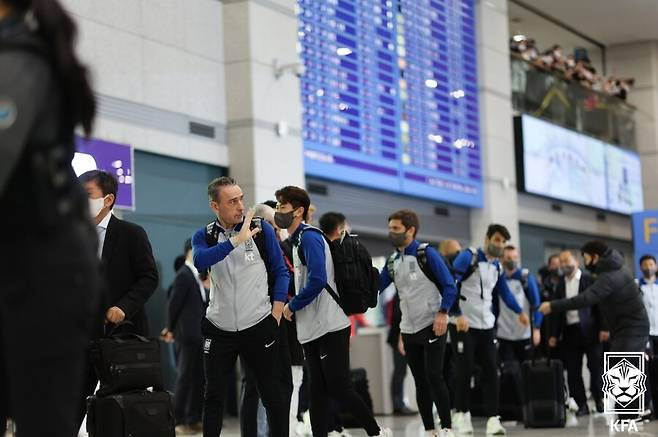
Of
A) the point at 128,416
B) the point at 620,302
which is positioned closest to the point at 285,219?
the point at 128,416

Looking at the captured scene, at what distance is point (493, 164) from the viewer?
63.8ft

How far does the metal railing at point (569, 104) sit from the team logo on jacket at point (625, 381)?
34.6ft

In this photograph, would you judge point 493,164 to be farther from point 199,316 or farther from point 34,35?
point 34,35

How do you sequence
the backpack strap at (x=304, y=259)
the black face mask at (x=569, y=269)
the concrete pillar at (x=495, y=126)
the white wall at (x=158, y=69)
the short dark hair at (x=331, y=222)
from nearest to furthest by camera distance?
1. the backpack strap at (x=304, y=259)
2. the short dark hair at (x=331, y=222)
3. the white wall at (x=158, y=69)
4. the black face mask at (x=569, y=269)
5. the concrete pillar at (x=495, y=126)

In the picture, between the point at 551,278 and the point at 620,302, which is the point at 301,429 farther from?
the point at 551,278

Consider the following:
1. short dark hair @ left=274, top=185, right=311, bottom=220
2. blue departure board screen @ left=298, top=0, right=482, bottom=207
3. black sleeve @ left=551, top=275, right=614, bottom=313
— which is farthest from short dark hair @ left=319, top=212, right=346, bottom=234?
blue departure board screen @ left=298, top=0, right=482, bottom=207

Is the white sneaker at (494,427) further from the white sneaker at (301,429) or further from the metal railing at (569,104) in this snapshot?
the metal railing at (569,104)

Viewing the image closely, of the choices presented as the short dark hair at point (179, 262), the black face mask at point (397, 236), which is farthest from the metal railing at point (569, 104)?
the black face mask at point (397, 236)

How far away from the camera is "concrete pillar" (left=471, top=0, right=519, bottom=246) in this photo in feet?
63.5

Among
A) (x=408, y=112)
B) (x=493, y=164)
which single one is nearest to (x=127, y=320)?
(x=408, y=112)

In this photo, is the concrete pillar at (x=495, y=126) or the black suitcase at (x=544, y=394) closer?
the black suitcase at (x=544, y=394)

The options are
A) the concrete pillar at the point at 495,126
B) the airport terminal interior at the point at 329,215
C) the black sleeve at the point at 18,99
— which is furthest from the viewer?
the concrete pillar at the point at 495,126

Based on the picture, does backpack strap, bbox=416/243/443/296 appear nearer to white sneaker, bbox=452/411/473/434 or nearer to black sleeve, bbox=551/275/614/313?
black sleeve, bbox=551/275/614/313

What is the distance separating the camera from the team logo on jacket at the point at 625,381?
10.3 m
